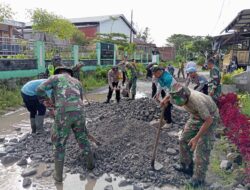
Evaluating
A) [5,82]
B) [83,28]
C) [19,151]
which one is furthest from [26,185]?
[83,28]

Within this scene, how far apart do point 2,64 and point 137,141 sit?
6.89 metres

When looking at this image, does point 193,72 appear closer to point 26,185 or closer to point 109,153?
point 109,153

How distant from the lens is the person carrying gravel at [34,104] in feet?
18.2

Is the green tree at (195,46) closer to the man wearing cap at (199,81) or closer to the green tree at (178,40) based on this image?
the green tree at (178,40)

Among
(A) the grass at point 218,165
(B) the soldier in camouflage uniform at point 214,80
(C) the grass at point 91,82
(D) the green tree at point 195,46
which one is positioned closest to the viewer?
(A) the grass at point 218,165

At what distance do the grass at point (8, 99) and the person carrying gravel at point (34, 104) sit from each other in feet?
10.6

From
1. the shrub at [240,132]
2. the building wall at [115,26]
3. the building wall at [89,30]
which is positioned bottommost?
the shrub at [240,132]

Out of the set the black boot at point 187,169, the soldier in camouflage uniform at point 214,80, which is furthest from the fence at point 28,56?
the black boot at point 187,169

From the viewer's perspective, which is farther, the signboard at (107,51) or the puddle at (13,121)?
the signboard at (107,51)

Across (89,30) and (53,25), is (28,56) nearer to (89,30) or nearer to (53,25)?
(53,25)

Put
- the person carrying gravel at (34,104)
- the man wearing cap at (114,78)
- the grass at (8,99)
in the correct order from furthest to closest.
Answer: the man wearing cap at (114,78)
the grass at (8,99)
the person carrying gravel at (34,104)

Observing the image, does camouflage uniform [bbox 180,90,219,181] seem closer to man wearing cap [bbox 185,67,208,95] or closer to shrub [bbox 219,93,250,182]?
shrub [bbox 219,93,250,182]

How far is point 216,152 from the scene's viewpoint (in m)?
5.10

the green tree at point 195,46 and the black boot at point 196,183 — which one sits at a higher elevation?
the green tree at point 195,46
